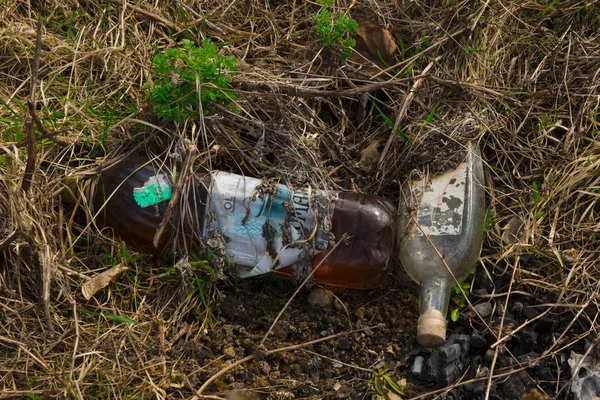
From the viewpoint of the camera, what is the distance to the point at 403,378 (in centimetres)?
198

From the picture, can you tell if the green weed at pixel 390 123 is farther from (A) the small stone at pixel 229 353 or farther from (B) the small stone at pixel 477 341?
(A) the small stone at pixel 229 353

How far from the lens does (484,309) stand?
2068 millimetres

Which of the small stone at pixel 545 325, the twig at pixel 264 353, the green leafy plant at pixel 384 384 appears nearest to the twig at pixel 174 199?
the twig at pixel 264 353

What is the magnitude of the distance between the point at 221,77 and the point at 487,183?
0.96 meters

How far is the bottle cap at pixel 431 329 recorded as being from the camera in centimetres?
192

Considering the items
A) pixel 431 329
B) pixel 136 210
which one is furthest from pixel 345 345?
pixel 136 210

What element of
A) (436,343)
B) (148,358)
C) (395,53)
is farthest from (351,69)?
(148,358)

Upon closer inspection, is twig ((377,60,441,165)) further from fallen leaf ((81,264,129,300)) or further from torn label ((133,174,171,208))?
fallen leaf ((81,264,129,300))

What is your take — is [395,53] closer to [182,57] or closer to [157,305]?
[182,57]

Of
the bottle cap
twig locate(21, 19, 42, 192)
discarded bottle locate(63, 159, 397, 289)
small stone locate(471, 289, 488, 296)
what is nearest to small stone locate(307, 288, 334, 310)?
discarded bottle locate(63, 159, 397, 289)

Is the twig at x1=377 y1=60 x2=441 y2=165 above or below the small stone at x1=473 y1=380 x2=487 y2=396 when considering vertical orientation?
above

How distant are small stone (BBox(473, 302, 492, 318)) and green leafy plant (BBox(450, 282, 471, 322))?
0.14 feet

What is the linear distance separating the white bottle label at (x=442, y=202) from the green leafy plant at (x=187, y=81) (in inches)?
29.0

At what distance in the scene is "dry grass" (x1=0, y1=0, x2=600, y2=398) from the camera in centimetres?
202
